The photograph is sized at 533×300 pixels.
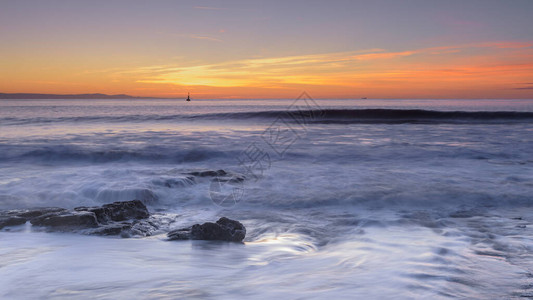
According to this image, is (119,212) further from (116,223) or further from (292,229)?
(292,229)

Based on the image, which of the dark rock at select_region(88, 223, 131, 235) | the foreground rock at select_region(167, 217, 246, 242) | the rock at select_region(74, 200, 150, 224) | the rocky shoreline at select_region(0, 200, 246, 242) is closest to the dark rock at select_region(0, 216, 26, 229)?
the rocky shoreline at select_region(0, 200, 246, 242)

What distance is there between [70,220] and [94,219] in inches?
10.4

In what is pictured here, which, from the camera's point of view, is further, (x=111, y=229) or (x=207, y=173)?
(x=207, y=173)

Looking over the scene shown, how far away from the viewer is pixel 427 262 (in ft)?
11.2

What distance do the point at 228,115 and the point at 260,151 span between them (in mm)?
17713

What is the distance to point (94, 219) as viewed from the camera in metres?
4.23

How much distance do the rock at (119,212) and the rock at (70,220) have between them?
0.33ft

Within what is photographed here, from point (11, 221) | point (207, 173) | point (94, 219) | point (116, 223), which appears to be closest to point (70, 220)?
point (94, 219)

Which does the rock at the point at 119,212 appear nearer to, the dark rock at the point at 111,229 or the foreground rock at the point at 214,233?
the dark rock at the point at 111,229

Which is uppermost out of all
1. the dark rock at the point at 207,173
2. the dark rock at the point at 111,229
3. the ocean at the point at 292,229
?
the dark rock at the point at 207,173

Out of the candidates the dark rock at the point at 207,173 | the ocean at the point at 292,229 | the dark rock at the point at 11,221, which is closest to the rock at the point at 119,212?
the ocean at the point at 292,229

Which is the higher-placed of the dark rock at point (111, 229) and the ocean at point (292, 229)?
the dark rock at point (111, 229)

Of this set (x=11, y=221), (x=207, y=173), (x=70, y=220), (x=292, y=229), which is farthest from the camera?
(x=207, y=173)

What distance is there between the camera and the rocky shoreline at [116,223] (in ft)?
12.9
